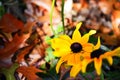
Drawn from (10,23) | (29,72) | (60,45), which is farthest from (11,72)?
(10,23)

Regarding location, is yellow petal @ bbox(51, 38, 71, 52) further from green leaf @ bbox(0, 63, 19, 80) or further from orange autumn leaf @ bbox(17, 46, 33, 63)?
orange autumn leaf @ bbox(17, 46, 33, 63)

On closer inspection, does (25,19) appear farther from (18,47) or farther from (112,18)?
(112,18)

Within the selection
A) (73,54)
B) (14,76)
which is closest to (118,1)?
(14,76)

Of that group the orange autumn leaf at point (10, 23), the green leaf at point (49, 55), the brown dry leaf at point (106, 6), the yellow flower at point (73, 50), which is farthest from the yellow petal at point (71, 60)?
the brown dry leaf at point (106, 6)

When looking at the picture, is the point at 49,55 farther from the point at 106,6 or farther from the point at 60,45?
the point at 106,6

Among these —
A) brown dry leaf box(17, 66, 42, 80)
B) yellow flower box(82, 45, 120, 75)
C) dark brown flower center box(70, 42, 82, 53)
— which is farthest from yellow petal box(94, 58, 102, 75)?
brown dry leaf box(17, 66, 42, 80)

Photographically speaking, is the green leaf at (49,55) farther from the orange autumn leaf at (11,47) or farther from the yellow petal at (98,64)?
the yellow petal at (98,64)

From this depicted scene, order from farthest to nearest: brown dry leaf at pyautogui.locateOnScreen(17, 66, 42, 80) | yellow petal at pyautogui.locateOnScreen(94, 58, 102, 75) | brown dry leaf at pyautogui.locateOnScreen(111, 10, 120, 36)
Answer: brown dry leaf at pyautogui.locateOnScreen(111, 10, 120, 36) < brown dry leaf at pyautogui.locateOnScreen(17, 66, 42, 80) < yellow petal at pyautogui.locateOnScreen(94, 58, 102, 75)
